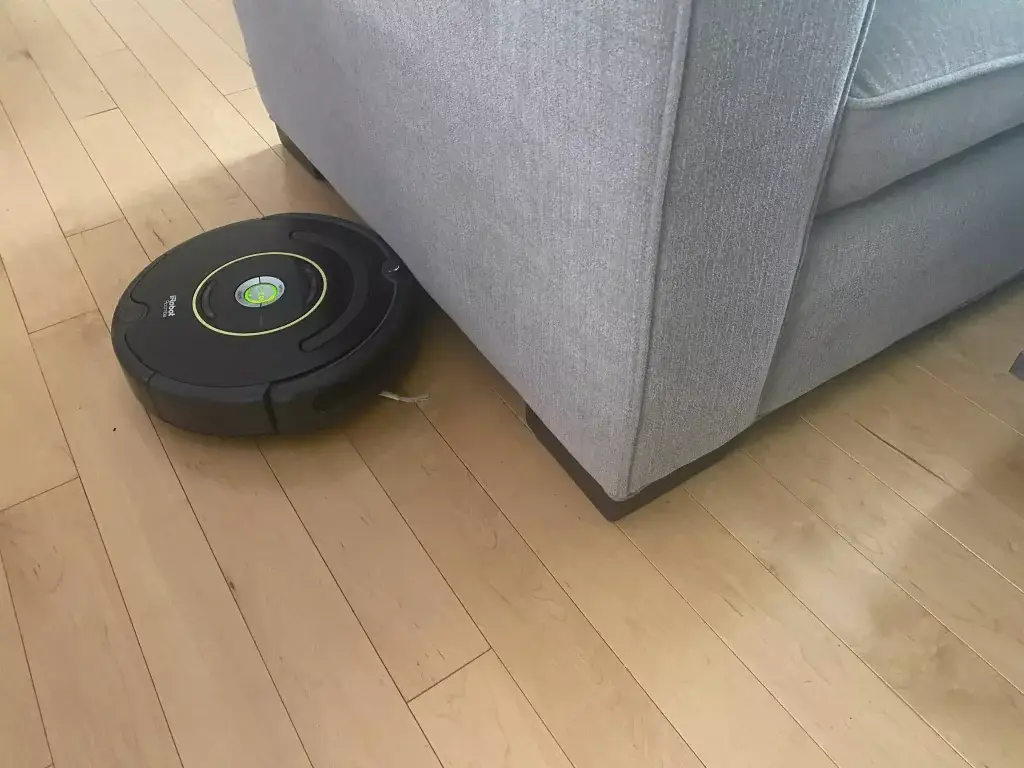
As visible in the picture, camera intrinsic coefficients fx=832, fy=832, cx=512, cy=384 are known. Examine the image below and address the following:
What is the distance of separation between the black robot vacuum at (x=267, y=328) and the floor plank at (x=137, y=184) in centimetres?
19

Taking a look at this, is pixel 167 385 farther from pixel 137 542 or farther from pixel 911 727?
pixel 911 727

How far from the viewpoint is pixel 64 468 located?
97 centimetres

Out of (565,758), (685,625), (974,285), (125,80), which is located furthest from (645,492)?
(125,80)

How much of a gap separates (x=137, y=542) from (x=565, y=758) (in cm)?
50

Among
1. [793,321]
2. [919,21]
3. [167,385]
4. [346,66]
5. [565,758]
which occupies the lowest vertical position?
[565,758]

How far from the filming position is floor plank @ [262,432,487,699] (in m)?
0.79

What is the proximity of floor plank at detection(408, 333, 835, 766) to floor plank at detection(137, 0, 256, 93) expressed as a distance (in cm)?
93

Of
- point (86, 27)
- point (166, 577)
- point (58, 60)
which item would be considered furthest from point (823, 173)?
point (86, 27)

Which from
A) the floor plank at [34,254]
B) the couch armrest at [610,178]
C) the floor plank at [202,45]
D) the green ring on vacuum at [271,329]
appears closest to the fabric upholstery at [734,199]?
the couch armrest at [610,178]

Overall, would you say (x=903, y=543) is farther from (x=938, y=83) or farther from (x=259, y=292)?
(x=259, y=292)

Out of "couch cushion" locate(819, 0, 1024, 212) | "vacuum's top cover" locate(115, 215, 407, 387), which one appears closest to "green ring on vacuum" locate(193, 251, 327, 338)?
"vacuum's top cover" locate(115, 215, 407, 387)

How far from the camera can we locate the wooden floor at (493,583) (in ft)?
2.43

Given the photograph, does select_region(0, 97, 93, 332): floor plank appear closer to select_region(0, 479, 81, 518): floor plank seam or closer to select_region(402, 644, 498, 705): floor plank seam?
select_region(0, 479, 81, 518): floor plank seam

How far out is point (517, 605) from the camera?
83cm
